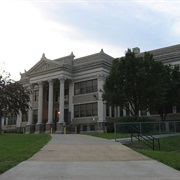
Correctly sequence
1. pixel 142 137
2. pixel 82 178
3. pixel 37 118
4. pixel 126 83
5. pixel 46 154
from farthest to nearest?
pixel 37 118, pixel 126 83, pixel 142 137, pixel 46 154, pixel 82 178

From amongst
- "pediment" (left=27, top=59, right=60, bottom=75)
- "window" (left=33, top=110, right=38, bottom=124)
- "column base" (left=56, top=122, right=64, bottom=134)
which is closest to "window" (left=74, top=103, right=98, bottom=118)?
"column base" (left=56, top=122, right=64, bottom=134)

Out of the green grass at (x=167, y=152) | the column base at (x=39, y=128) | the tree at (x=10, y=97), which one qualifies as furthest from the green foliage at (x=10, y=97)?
the green grass at (x=167, y=152)

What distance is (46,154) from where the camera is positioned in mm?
14734

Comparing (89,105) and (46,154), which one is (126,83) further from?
(46,154)

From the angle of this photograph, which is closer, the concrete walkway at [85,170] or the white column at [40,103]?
the concrete walkway at [85,170]

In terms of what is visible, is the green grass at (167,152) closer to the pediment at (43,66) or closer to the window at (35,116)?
the pediment at (43,66)

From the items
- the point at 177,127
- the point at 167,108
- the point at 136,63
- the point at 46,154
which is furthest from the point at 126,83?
the point at 46,154

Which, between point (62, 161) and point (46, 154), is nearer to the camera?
point (62, 161)

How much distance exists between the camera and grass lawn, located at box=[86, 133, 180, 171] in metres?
12.6

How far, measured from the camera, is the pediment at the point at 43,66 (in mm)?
45562

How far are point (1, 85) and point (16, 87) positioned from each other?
1.76 meters

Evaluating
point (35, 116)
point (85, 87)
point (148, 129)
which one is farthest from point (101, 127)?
point (148, 129)

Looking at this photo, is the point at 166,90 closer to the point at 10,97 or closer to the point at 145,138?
the point at 145,138

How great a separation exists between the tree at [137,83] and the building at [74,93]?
954 centimetres
